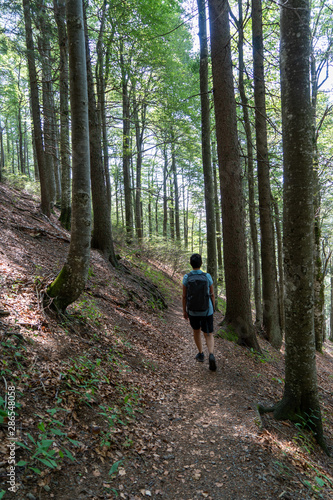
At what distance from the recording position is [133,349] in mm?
5520

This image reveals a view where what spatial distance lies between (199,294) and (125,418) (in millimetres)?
2492

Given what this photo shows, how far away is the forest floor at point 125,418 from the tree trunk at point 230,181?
1.12 m

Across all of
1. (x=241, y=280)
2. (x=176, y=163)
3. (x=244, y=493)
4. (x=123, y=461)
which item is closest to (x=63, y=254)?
(x=241, y=280)

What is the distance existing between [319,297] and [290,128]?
1039 centimetres

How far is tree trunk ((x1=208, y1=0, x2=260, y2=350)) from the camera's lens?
6.71 m

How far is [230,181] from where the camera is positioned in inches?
273

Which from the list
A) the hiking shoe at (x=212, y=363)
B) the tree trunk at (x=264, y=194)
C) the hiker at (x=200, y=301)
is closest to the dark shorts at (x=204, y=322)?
the hiker at (x=200, y=301)

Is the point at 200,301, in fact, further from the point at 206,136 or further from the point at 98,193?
the point at 206,136

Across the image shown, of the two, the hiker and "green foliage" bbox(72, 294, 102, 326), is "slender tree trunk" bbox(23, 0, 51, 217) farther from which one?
the hiker

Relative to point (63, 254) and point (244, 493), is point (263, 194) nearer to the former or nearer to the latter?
point (63, 254)

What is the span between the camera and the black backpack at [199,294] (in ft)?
17.4

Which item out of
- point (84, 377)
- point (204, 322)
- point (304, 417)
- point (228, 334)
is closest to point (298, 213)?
point (204, 322)

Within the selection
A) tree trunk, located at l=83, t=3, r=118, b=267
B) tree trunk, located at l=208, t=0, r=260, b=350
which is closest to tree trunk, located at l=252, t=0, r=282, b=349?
tree trunk, located at l=208, t=0, r=260, b=350

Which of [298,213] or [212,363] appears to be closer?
[298,213]
